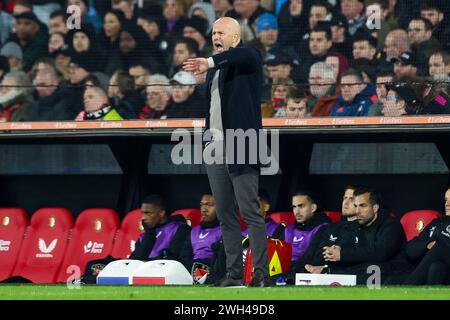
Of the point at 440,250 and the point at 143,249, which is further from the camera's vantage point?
the point at 143,249

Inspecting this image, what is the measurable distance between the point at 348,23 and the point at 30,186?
12.8 feet

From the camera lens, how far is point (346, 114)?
11.6 metres

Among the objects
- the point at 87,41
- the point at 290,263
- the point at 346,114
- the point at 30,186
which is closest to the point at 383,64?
the point at 346,114

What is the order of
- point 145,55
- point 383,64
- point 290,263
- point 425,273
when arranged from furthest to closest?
point 145,55 < point 383,64 < point 290,263 < point 425,273

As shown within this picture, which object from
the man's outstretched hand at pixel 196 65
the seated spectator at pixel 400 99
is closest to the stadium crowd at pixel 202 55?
the seated spectator at pixel 400 99

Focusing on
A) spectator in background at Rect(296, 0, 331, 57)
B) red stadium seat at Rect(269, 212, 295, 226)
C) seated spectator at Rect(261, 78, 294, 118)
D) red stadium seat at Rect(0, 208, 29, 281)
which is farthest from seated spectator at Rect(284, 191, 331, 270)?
red stadium seat at Rect(0, 208, 29, 281)

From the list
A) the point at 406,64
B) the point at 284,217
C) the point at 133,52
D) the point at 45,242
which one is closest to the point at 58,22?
the point at 133,52

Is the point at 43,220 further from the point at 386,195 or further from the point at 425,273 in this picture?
the point at 425,273

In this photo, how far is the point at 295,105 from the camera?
11695 mm

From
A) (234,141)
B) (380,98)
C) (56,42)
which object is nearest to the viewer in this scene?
(234,141)

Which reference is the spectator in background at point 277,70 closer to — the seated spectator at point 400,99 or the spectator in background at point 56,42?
the seated spectator at point 400,99

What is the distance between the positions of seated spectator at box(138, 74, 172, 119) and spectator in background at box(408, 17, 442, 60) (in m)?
2.37

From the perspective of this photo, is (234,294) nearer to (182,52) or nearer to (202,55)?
(182,52)

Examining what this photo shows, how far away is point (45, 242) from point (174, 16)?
2.72 m
